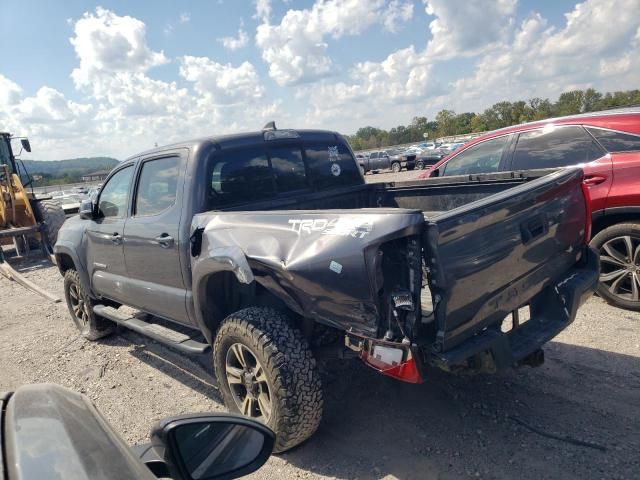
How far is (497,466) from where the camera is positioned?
9.01 ft

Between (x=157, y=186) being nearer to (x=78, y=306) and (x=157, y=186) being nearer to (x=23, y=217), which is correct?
(x=78, y=306)

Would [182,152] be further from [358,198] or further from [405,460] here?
[405,460]

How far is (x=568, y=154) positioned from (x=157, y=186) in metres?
4.19

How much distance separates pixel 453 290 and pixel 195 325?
7.12ft

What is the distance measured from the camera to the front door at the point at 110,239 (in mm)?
4535

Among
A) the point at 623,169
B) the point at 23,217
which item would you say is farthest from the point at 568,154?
the point at 23,217

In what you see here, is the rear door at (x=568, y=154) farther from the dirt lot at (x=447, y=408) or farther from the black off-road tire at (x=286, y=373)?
the black off-road tire at (x=286, y=373)

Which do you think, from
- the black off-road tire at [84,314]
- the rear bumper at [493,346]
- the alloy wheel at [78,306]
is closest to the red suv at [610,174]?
the rear bumper at [493,346]

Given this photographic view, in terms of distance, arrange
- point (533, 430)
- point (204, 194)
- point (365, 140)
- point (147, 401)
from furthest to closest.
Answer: point (365, 140) → point (147, 401) → point (204, 194) → point (533, 430)

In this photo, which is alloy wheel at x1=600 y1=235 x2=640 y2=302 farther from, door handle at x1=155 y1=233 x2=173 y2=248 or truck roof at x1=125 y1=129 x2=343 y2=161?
door handle at x1=155 y1=233 x2=173 y2=248

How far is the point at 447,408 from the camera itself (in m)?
3.41

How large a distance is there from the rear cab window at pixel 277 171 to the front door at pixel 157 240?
32cm

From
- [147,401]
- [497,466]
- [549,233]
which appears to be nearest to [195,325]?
[147,401]

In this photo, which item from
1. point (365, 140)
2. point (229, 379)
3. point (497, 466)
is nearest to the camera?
point (497, 466)
